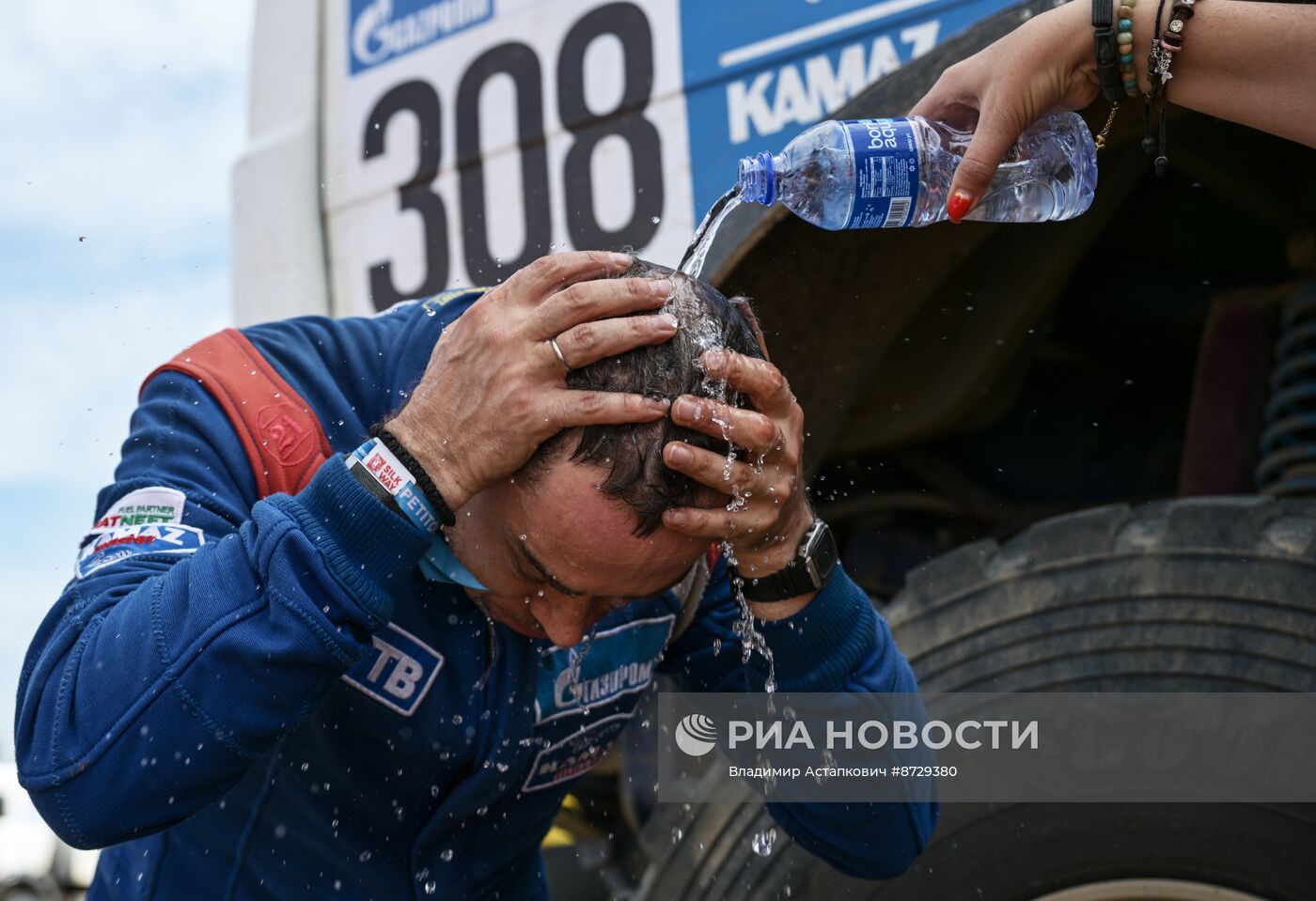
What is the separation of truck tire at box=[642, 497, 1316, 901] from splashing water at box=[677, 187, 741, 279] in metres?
0.63

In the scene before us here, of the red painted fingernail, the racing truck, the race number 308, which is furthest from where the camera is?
the race number 308

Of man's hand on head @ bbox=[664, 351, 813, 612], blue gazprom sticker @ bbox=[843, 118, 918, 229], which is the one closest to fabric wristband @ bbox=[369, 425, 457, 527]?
man's hand on head @ bbox=[664, 351, 813, 612]

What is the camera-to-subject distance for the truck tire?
5.90ft

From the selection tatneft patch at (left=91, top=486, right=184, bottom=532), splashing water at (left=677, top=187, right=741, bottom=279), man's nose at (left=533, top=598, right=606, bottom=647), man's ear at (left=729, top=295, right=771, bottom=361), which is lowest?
man's nose at (left=533, top=598, right=606, bottom=647)

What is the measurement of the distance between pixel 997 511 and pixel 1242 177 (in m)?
0.87

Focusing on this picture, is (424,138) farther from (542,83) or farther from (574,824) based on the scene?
(574,824)

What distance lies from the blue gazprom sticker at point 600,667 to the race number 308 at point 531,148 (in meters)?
0.90

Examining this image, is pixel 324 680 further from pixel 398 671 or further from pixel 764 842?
pixel 764 842

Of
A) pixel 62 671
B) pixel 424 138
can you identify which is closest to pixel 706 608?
pixel 62 671

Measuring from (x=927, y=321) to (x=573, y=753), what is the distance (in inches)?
41.7

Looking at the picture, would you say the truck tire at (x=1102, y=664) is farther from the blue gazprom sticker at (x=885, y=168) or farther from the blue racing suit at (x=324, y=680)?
the blue gazprom sticker at (x=885, y=168)

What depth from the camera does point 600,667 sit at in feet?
6.41

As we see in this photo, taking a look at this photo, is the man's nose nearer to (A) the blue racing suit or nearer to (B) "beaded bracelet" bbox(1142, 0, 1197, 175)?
(A) the blue racing suit

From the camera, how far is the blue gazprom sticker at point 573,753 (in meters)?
1.94
